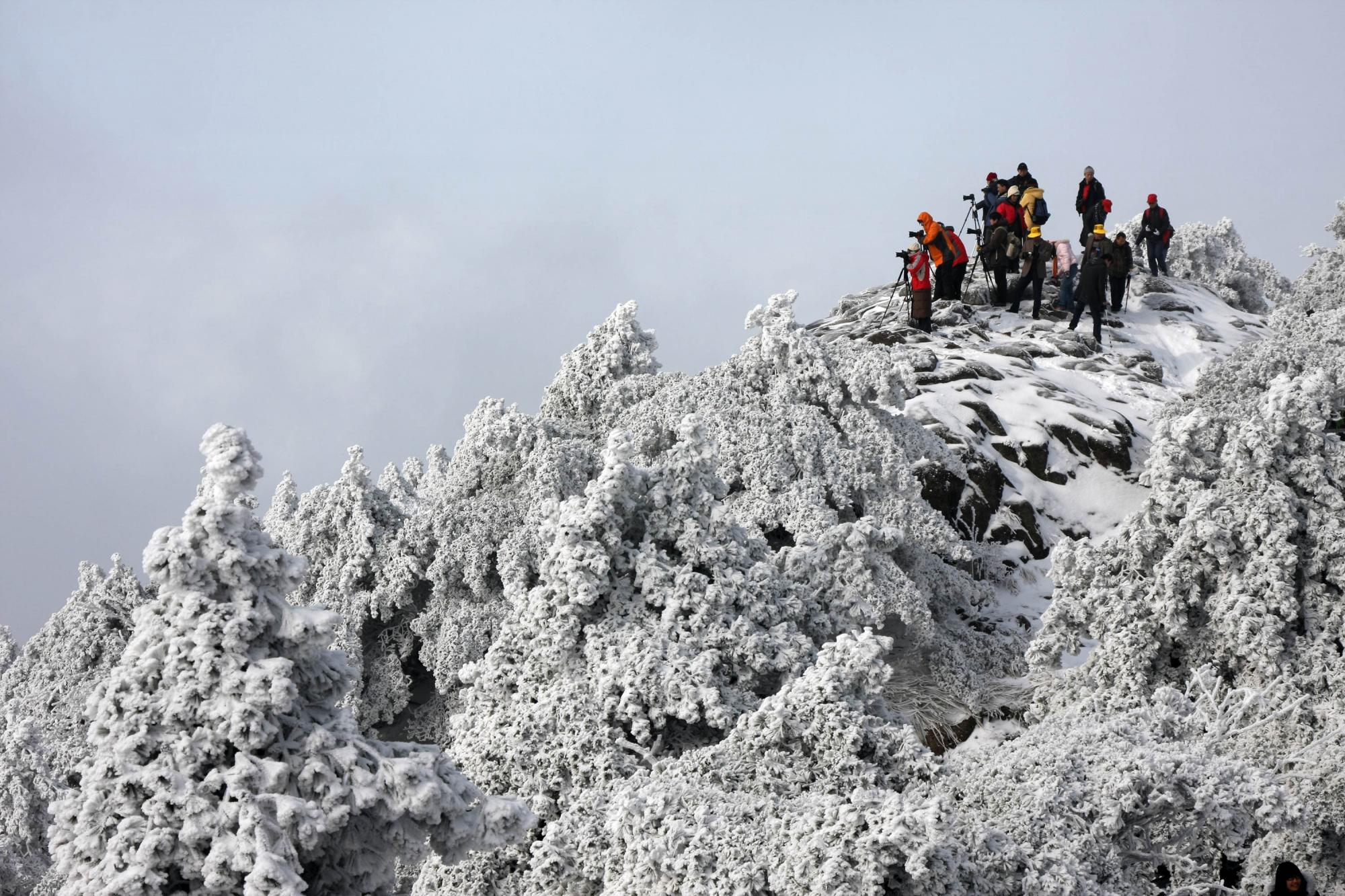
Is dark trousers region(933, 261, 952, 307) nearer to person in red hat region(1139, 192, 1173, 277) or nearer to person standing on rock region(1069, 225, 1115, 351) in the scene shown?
person standing on rock region(1069, 225, 1115, 351)

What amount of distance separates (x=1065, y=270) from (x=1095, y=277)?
182 inches

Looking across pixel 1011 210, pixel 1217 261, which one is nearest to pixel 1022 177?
pixel 1011 210

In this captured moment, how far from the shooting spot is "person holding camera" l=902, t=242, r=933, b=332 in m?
26.5

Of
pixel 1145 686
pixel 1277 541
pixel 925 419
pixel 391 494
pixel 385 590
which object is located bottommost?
pixel 1145 686

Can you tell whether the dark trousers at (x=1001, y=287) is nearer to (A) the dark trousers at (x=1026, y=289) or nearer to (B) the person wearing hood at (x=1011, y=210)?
(A) the dark trousers at (x=1026, y=289)

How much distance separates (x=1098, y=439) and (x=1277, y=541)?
30.6 feet

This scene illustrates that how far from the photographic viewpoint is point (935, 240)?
2692 centimetres

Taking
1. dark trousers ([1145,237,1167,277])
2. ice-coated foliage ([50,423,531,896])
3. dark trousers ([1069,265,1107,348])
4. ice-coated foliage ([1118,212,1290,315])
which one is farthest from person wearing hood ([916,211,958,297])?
ice-coated foliage ([50,423,531,896])

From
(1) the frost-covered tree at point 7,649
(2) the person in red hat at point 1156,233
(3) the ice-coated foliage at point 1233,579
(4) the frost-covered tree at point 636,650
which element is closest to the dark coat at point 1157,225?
(2) the person in red hat at point 1156,233

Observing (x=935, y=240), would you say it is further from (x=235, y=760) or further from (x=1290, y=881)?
(x=235, y=760)

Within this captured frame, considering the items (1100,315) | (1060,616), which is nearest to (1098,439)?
(1100,315)

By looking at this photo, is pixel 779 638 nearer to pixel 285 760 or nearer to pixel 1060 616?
pixel 1060 616

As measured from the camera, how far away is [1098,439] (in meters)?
22.5

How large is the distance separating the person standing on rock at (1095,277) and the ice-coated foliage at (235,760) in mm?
21812
